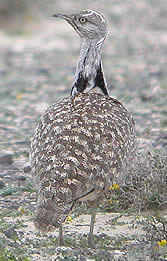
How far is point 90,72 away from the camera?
5.77 meters

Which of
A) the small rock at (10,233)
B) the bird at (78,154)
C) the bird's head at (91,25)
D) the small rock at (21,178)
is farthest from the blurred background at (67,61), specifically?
the small rock at (10,233)

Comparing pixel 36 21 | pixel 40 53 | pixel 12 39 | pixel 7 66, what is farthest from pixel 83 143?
pixel 36 21

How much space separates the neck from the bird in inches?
8.1

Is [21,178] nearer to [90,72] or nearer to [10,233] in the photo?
[90,72]

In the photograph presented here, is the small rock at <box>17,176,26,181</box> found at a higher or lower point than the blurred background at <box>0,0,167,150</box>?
lower

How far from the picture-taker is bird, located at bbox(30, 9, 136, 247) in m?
4.33

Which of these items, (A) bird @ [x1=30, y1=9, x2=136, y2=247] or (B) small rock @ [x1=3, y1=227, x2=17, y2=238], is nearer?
(A) bird @ [x1=30, y1=9, x2=136, y2=247]

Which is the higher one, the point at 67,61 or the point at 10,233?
the point at 67,61

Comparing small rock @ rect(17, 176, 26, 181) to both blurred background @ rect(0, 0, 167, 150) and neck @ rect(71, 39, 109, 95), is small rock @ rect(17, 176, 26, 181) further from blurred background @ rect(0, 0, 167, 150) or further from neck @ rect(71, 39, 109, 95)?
blurred background @ rect(0, 0, 167, 150)

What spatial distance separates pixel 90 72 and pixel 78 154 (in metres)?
1.49

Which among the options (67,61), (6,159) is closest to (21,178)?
(6,159)

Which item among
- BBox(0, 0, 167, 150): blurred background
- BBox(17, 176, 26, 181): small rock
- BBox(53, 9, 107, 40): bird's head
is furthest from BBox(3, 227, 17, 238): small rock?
BBox(0, 0, 167, 150): blurred background

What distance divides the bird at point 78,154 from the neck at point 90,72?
0.67ft

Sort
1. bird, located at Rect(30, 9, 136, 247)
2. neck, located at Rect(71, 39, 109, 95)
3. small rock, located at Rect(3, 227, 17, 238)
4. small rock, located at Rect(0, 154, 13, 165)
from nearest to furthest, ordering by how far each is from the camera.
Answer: bird, located at Rect(30, 9, 136, 247) → small rock, located at Rect(3, 227, 17, 238) → neck, located at Rect(71, 39, 109, 95) → small rock, located at Rect(0, 154, 13, 165)
